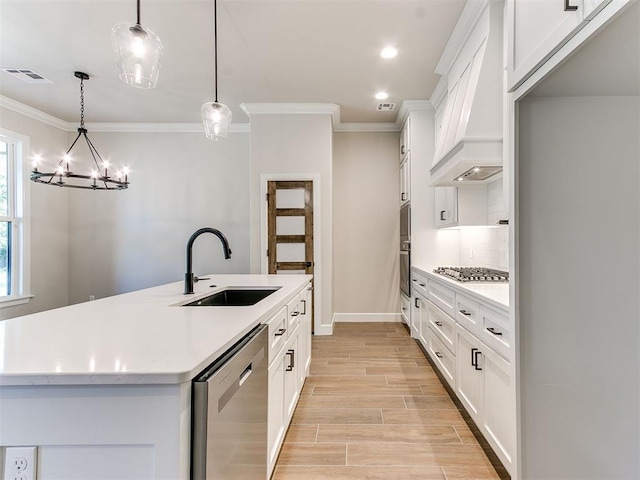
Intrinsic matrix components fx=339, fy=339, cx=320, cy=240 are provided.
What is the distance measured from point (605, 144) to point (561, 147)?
0.12 meters

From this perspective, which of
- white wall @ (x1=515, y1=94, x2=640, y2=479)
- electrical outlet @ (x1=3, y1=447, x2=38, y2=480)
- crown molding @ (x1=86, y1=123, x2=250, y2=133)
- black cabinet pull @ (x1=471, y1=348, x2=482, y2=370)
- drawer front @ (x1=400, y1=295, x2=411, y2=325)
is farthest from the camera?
crown molding @ (x1=86, y1=123, x2=250, y2=133)

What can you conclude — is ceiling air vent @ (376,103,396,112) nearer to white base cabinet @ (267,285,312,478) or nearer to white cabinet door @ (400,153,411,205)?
white cabinet door @ (400,153,411,205)

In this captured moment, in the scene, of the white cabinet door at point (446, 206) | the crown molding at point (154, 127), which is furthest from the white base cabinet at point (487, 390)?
the crown molding at point (154, 127)

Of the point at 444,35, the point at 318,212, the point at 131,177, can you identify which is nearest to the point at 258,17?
the point at 444,35

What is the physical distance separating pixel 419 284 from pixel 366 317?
1.54m

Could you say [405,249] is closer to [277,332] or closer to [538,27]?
[277,332]

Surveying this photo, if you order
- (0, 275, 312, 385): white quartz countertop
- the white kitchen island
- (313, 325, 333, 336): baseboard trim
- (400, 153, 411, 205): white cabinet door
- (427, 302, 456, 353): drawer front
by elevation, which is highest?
(400, 153, 411, 205): white cabinet door

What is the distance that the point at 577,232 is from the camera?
3.44 ft

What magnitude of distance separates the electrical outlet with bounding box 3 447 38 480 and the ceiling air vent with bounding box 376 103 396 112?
4450mm

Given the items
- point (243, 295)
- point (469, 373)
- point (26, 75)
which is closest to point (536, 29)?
point (469, 373)

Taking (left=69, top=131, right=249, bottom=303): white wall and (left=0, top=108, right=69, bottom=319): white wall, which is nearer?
(left=0, top=108, right=69, bottom=319): white wall

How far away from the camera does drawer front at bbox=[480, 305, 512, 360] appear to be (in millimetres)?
1587

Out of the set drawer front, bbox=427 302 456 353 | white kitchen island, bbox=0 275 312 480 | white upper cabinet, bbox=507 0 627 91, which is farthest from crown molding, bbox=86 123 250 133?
white kitchen island, bbox=0 275 312 480

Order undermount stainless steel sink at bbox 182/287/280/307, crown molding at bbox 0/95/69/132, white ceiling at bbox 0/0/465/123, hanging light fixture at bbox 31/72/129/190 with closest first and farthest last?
1. undermount stainless steel sink at bbox 182/287/280/307
2. white ceiling at bbox 0/0/465/123
3. hanging light fixture at bbox 31/72/129/190
4. crown molding at bbox 0/95/69/132
